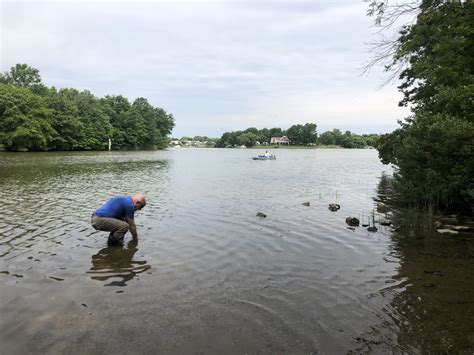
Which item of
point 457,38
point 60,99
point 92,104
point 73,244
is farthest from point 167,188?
point 92,104

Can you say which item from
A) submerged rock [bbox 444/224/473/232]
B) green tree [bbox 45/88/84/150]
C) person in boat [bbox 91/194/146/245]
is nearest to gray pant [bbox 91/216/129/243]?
person in boat [bbox 91/194/146/245]

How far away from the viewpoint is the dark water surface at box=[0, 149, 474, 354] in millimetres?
5461

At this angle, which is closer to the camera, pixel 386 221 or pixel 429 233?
pixel 429 233

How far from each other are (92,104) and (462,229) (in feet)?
348

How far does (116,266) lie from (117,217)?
2117mm

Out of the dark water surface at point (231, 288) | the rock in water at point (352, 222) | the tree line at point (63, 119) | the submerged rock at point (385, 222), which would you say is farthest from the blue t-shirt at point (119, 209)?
the tree line at point (63, 119)

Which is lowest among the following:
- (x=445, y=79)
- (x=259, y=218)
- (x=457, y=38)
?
(x=259, y=218)

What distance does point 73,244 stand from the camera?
35.1ft

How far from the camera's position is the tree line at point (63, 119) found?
2726 inches

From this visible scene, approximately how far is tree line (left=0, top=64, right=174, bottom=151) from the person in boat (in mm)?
68137

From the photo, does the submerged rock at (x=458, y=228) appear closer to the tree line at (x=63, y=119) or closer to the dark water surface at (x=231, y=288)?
the dark water surface at (x=231, y=288)

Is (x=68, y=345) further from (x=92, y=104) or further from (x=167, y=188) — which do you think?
(x=92, y=104)

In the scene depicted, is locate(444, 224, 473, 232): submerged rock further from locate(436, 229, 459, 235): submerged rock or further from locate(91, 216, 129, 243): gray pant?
locate(91, 216, 129, 243): gray pant

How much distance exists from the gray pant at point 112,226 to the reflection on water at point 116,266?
12.5 inches
